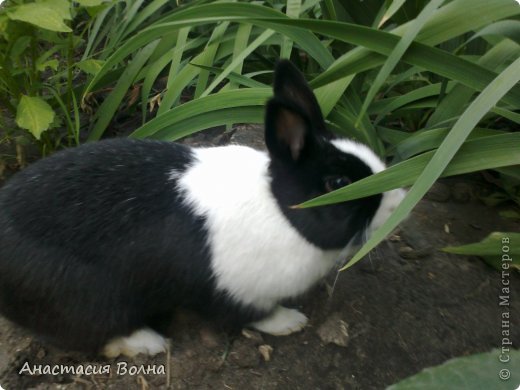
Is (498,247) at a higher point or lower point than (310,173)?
lower

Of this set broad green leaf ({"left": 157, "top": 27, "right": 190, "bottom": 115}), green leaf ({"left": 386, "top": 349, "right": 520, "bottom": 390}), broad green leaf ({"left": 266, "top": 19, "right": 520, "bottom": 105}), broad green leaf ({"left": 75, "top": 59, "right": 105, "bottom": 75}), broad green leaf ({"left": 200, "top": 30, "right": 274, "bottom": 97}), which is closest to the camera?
green leaf ({"left": 386, "top": 349, "right": 520, "bottom": 390})

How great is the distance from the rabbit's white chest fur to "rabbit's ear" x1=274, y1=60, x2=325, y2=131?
241 mm

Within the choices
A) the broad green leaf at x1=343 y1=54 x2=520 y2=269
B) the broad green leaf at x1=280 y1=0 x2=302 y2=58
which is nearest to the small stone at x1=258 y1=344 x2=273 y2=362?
the broad green leaf at x1=343 y1=54 x2=520 y2=269

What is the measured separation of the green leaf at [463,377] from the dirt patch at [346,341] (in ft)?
3.08

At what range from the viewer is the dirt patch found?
2.13 meters

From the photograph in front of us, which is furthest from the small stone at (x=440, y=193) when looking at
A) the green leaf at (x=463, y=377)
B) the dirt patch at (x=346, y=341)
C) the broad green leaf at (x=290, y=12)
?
the green leaf at (x=463, y=377)

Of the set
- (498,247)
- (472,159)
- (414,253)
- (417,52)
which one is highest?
(417,52)

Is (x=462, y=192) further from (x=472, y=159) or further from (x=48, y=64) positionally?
(x=48, y=64)

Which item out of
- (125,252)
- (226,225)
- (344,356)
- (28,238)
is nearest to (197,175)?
(226,225)

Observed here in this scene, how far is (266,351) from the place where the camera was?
7.23 ft

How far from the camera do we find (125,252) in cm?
200

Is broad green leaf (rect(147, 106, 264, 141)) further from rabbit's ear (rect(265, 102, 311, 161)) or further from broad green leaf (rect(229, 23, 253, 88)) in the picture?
rabbit's ear (rect(265, 102, 311, 161))

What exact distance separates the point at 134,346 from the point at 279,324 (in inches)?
21.9

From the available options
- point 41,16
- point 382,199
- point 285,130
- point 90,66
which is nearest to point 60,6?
point 41,16
